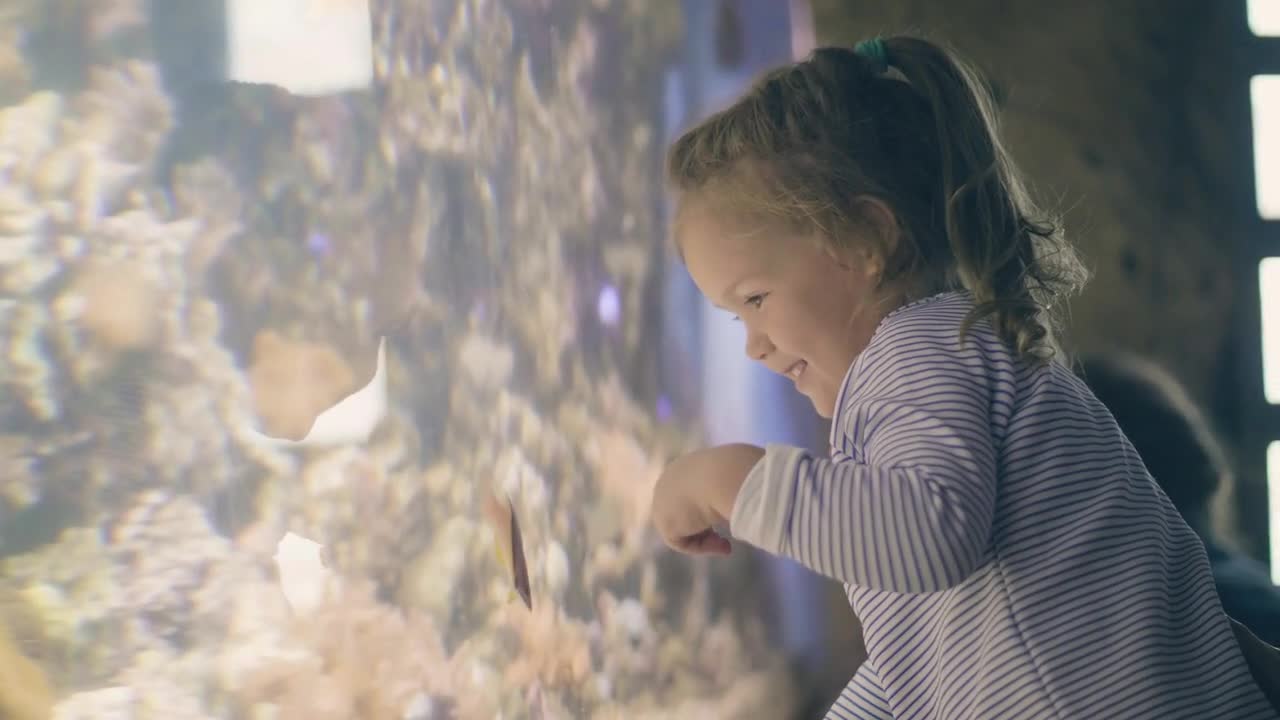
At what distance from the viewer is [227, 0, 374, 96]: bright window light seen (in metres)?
0.95

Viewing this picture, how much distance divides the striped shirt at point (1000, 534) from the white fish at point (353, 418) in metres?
0.44

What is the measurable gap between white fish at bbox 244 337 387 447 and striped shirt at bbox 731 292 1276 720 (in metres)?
0.44

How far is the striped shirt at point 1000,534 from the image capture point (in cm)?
80

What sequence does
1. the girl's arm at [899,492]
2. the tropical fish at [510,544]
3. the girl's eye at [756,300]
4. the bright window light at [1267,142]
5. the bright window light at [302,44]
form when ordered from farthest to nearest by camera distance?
the bright window light at [1267,142]
the tropical fish at [510,544]
the girl's eye at [756,300]
the bright window light at [302,44]
the girl's arm at [899,492]

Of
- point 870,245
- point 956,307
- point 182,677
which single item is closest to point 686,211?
point 870,245

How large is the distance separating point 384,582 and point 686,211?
514 millimetres

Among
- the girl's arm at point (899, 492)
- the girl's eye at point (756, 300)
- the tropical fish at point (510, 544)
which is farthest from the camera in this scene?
the tropical fish at point (510, 544)

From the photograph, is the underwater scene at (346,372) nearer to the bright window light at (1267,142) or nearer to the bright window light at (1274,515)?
the bright window light at (1274,515)

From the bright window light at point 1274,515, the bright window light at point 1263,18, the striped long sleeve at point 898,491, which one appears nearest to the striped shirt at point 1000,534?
the striped long sleeve at point 898,491

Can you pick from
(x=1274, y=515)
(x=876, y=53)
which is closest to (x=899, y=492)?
(x=876, y=53)

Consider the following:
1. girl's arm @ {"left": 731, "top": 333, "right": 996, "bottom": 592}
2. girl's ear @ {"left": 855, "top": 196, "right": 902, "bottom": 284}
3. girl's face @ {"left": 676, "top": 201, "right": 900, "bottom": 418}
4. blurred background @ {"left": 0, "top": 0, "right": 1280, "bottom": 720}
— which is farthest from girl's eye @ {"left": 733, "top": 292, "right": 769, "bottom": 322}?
blurred background @ {"left": 0, "top": 0, "right": 1280, "bottom": 720}

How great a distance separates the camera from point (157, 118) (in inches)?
34.7

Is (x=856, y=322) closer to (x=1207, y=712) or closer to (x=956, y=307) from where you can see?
(x=956, y=307)

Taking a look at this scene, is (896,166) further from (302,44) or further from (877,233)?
(302,44)
